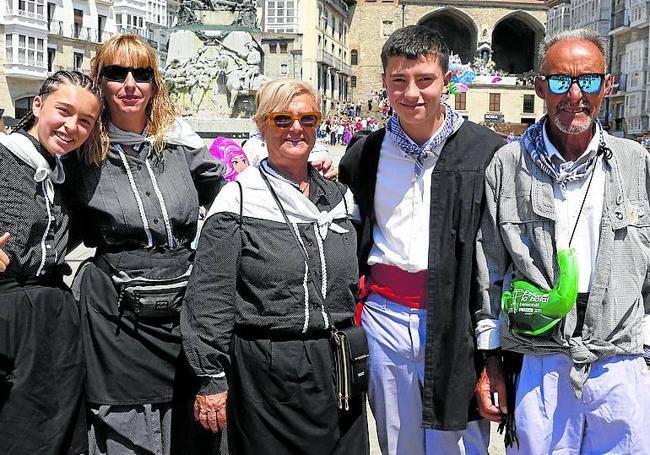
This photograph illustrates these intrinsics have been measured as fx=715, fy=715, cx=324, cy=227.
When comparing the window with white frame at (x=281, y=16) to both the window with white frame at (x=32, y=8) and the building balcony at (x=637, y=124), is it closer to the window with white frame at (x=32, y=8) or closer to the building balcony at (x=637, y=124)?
the window with white frame at (x=32, y=8)

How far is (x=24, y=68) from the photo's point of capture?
132 ft

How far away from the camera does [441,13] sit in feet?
221

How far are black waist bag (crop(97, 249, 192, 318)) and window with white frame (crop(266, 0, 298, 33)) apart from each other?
5429 centimetres

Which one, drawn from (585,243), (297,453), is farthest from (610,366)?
(297,453)

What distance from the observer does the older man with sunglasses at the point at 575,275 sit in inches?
101

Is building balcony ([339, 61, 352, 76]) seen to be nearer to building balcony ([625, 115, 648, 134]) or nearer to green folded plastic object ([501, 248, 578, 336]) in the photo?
building balcony ([625, 115, 648, 134])

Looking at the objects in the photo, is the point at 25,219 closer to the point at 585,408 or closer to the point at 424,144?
the point at 424,144

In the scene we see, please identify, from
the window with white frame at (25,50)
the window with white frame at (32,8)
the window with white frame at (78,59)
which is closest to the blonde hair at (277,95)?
the window with white frame at (25,50)

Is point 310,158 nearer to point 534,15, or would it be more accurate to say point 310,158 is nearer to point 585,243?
point 585,243

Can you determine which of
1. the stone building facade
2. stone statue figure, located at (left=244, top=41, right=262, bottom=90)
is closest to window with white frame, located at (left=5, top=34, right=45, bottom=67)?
stone statue figure, located at (left=244, top=41, right=262, bottom=90)

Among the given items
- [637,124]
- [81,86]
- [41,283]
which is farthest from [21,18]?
[41,283]

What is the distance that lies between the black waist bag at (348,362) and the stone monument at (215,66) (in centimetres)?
1559

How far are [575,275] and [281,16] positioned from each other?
55570 millimetres

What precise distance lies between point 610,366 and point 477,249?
0.65 metres
